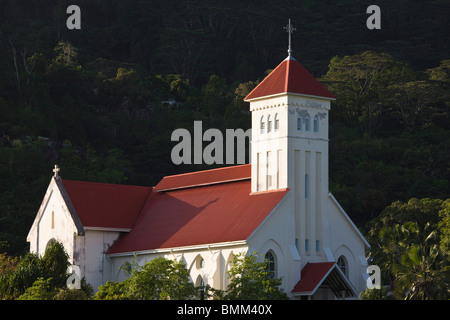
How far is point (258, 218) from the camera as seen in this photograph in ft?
194

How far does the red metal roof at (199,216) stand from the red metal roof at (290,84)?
208 inches

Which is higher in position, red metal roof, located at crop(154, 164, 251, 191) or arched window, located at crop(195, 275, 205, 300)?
red metal roof, located at crop(154, 164, 251, 191)

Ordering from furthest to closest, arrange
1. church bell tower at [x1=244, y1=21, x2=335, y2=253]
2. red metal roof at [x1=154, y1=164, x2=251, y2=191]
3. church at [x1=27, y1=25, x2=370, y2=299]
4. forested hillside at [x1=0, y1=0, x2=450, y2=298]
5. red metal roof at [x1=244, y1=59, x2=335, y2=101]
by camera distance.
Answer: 1. forested hillside at [x1=0, y1=0, x2=450, y2=298]
2. red metal roof at [x1=154, y1=164, x2=251, y2=191]
3. red metal roof at [x1=244, y1=59, x2=335, y2=101]
4. church bell tower at [x1=244, y1=21, x2=335, y2=253]
5. church at [x1=27, y1=25, x2=370, y2=299]

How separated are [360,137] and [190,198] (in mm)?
51103

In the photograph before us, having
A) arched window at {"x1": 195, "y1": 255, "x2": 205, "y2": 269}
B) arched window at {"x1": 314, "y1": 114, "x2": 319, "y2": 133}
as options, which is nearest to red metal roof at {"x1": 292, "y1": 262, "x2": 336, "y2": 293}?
arched window at {"x1": 195, "y1": 255, "x2": 205, "y2": 269}

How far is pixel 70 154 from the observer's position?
10494cm

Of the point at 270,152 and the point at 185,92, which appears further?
the point at 185,92

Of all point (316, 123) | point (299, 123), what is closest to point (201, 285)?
point (299, 123)

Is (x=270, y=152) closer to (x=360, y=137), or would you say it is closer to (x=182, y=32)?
(x=360, y=137)

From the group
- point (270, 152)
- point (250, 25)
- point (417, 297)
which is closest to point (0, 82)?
point (250, 25)

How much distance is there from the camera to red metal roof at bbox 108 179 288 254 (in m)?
59.9

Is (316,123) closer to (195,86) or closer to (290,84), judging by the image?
(290,84)

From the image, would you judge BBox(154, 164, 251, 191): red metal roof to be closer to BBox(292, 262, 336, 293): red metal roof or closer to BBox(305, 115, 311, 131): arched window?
BBox(305, 115, 311, 131): arched window

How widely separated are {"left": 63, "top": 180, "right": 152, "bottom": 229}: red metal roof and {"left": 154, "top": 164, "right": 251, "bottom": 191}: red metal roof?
1673mm
